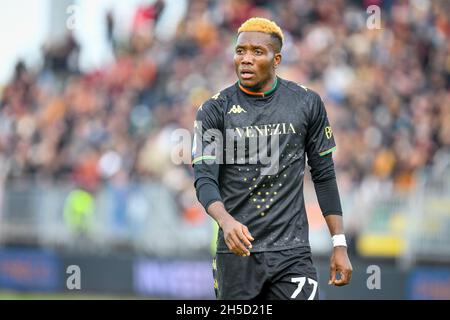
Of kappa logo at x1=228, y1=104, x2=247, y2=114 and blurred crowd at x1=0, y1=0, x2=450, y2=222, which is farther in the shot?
blurred crowd at x1=0, y1=0, x2=450, y2=222

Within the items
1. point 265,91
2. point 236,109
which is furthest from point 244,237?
point 265,91

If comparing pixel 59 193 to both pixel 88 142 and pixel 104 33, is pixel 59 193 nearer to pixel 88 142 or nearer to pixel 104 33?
pixel 88 142

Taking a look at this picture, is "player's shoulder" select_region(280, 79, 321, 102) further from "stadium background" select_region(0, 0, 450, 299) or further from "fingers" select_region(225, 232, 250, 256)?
"stadium background" select_region(0, 0, 450, 299)

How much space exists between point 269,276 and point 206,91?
12480mm

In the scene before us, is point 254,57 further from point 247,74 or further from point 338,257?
point 338,257

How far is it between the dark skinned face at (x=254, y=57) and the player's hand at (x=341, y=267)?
4.20 feet

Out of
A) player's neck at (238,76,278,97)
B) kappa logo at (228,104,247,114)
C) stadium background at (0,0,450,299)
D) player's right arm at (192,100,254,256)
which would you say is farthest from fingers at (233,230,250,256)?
stadium background at (0,0,450,299)

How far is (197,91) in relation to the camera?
19.2 m

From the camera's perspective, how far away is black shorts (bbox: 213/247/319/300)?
686cm

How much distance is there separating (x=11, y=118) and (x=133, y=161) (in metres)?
4.45

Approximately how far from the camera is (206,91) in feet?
62.9

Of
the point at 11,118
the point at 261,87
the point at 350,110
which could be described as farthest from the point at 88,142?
the point at 261,87

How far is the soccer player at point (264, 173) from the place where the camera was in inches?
272

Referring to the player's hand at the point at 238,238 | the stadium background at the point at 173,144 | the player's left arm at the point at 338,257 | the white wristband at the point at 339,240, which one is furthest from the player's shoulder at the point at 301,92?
the stadium background at the point at 173,144
